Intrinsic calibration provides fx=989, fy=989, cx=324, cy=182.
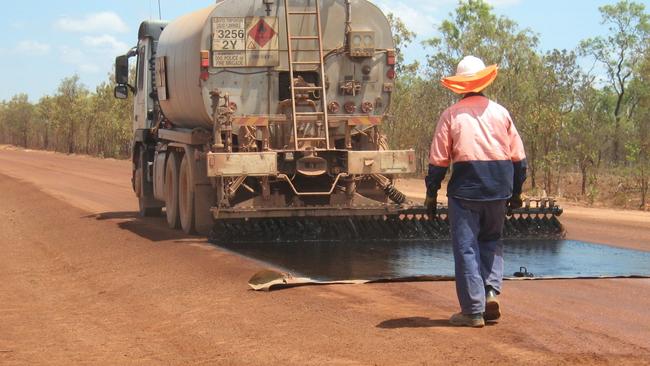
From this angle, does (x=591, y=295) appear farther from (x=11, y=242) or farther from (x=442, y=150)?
(x=11, y=242)

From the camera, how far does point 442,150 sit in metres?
7.03

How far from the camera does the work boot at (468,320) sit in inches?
270

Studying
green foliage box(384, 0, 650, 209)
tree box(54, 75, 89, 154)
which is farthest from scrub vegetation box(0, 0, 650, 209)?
tree box(54, 75, 89, 154)

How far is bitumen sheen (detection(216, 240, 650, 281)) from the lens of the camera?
1018 cm

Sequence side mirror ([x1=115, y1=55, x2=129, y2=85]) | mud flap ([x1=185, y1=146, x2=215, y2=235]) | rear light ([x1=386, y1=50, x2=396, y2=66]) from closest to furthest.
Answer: rear light ([x1=386, y1=50, x2=396, y2=66]) → mud flap ([x1=185, y1=146, x2=215, y2=235]) → side mirror ([x1=115, y1=55, x2=129, y2=85])

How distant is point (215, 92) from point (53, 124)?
7376 centimetres

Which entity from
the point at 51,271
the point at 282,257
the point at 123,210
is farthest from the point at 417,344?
the point at 123,210

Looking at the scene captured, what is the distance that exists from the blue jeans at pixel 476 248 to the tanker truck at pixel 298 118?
19.3 feet

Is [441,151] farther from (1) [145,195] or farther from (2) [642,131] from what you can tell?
(2) [642,131]

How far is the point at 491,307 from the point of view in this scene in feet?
22.8

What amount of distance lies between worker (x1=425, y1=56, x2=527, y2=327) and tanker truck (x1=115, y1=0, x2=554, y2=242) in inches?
231

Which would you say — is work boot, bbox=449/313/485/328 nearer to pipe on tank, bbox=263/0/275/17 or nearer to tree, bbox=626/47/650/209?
pipe on tank, bbox=263/0/275/17

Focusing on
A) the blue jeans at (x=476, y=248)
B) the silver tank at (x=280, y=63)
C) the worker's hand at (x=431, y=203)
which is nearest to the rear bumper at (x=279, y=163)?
the silver tank at (x=280, y=63)

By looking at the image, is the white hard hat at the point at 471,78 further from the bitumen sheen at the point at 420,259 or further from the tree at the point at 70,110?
the tree at the point at 70,110
